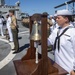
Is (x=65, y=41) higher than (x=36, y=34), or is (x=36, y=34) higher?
(x=36, y=34)

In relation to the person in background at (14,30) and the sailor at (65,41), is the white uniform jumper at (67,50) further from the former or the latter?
the person in background at (14,30)

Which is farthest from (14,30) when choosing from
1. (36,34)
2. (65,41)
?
(65,41)

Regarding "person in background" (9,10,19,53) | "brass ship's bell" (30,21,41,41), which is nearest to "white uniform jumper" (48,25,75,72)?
"brass ship's bell" (30,21,41,41)

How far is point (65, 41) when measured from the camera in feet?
10.2

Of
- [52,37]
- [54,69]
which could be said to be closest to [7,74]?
[52,37]

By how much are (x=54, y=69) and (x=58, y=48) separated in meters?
0.46

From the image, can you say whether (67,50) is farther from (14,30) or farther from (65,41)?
(14,30)

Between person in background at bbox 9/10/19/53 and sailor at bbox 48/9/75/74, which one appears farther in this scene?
person in background at bbox 9/10/19/53

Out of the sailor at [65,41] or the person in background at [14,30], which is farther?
the person in background at [14,30]

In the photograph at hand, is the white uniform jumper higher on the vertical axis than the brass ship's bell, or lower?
lower

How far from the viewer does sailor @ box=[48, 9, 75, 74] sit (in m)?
3.07

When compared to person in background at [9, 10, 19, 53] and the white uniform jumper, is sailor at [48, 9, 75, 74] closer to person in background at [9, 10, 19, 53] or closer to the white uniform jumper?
the white uniform jumper

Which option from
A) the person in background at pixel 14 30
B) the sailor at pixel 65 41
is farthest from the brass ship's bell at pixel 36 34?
the person in background at pixel 14 30

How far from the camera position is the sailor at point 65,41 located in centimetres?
307
